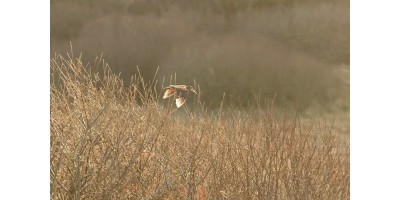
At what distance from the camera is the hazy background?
422 cm

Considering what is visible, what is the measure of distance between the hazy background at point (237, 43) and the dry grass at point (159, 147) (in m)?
0.24

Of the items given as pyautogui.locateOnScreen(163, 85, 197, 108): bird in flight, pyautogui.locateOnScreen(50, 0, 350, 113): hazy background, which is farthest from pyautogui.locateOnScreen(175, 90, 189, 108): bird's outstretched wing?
pyautogui.locateOnScreen(50, 0, 350, 113): hazy background

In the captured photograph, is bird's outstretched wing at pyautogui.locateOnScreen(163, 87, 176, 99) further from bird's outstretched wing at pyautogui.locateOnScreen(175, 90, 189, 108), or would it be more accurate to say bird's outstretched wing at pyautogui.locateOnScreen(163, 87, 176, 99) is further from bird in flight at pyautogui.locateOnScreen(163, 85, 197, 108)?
bird's outstretched wing at pyautogui.locateOnScreen(175, 90, 189, 108)

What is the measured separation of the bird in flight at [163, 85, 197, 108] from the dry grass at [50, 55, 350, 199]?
0.07m

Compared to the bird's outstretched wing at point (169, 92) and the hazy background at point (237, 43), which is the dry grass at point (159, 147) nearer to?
the bird's outstretched wing at point (169, 92)

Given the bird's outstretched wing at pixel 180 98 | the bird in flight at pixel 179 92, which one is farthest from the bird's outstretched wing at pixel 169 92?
the bird's outstretched wing at pixel 180 98

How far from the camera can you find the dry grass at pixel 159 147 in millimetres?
4293

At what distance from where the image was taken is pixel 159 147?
4.78 metres

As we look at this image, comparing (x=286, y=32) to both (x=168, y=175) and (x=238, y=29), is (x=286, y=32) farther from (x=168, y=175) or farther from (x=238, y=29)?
(x=168, y=175)

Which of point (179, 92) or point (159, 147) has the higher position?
point (179, 92)

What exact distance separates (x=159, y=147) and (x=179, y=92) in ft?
1.63

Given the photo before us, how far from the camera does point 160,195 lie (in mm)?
4516

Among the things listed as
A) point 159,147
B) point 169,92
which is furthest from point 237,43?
point 159,147

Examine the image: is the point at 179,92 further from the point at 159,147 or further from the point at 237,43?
the point at 237,43
